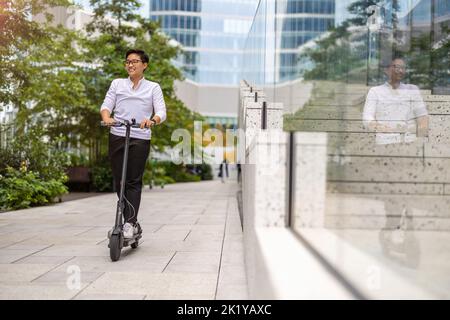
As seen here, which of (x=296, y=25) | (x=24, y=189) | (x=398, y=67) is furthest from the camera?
(x=24, y=189)

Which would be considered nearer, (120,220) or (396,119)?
(396,119)

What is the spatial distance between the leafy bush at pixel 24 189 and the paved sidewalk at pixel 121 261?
1.66 m

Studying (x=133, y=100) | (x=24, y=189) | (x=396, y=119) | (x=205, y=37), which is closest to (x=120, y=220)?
(x=133, y=100)

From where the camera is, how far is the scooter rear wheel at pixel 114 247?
5246 mm

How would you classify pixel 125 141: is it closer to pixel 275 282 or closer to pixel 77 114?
pixel 275 282

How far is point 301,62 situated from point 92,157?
17.3 metres

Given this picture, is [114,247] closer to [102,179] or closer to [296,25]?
[296,25]

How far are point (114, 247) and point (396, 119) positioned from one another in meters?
2.69

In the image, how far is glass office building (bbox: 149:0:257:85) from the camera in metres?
70.6

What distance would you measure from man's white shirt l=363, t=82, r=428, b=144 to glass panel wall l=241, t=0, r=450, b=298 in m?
0.01

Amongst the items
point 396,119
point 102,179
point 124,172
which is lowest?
point 102,179

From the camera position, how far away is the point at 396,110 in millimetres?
5051

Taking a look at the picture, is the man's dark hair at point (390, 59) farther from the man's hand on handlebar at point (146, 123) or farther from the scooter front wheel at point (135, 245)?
the scooter front wheel at point (135, 245)

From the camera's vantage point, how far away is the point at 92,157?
2080cm
